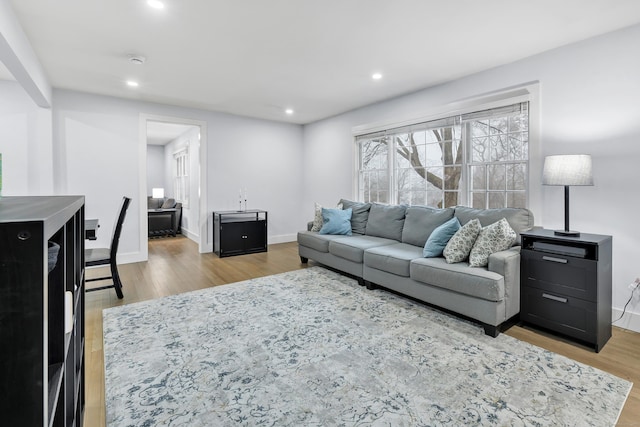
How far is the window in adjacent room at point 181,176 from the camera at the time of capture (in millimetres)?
7727

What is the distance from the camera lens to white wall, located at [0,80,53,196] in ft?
13.4

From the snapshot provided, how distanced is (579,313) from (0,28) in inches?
182

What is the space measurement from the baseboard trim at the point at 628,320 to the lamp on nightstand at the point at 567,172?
86cm

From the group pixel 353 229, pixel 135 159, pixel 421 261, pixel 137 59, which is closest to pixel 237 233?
pixel 135 159

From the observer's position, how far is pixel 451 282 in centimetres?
280

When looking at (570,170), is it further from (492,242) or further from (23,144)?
(23,144)

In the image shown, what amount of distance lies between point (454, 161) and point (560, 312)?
83.6 inches

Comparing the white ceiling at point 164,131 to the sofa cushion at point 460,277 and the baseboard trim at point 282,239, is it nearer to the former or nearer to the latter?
the baseboard trim at point 282,239

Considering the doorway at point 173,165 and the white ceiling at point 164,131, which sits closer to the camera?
the doorway at point 173,165

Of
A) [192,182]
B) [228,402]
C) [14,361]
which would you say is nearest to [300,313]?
[228,402]

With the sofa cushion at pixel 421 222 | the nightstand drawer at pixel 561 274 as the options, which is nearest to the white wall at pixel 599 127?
the nightstand drawer at pixel 561 274

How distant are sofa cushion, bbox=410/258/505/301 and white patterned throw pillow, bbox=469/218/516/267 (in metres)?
0.08

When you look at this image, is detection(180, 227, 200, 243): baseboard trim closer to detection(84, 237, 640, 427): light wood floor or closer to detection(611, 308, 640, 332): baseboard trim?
detection(84, 237, 640, 427): light wood floor

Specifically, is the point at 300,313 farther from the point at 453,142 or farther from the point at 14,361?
the point at 453,142
